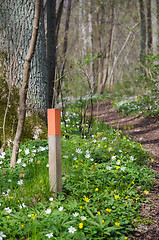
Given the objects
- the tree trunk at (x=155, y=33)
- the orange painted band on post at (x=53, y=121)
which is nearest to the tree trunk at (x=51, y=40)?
the orange painted band on post at (x=53, y=121)

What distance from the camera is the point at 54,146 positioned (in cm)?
250

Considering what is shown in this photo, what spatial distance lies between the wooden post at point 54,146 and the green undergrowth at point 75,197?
98 millimetres

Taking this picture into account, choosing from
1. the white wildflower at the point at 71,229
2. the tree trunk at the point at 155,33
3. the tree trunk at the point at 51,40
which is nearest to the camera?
the white wildflower at the point at 71,229

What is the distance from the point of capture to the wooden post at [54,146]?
247 cm

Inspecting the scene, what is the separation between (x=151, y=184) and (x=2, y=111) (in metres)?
2.66

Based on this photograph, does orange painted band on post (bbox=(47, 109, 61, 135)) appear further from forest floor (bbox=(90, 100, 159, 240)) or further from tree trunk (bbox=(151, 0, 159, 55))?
tree trunk (bbox=(151, 0, 159, 55))

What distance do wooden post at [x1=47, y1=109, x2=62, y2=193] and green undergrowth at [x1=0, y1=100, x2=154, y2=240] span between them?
98mm

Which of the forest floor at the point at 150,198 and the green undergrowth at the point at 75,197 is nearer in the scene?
the green undergrowth at the point at 75,197

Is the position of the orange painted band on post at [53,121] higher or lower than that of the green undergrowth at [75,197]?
higher

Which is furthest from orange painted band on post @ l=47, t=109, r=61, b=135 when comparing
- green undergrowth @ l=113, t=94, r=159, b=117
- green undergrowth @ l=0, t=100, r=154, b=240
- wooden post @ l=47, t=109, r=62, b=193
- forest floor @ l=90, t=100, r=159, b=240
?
green undergrowth @ l=113, t=94, r=159, b=117

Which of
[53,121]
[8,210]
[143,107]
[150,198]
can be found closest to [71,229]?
[8,210]

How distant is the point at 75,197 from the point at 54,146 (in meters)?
0.64

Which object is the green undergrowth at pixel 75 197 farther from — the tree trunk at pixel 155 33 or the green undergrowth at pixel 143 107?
the tree trunk at pixel 155 33

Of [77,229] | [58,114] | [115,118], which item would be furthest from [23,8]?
[115,118]
